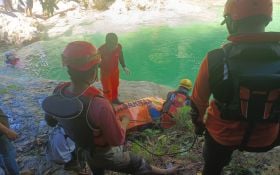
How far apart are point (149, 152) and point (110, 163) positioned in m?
0.95

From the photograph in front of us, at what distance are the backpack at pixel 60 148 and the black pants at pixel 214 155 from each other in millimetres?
1720

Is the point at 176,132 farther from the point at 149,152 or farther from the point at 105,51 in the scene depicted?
the point at 105,51

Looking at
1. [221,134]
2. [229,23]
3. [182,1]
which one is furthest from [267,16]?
[182,1]

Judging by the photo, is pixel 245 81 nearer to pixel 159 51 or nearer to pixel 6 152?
pixel 6 152

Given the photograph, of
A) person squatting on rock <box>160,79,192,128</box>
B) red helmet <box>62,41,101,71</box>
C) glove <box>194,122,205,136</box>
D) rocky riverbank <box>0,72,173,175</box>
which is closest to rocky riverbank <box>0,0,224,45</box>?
rocky riverbank <box>0,72,173,175</box>

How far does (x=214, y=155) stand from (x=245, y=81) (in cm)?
69

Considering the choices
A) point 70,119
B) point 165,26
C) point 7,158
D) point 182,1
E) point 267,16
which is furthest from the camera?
point 182,1

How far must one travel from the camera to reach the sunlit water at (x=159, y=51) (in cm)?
1166

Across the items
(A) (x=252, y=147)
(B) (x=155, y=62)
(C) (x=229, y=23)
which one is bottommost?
(B) (x=155, y=62)

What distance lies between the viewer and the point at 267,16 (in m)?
1.99

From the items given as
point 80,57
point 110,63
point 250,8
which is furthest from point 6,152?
point 110,63

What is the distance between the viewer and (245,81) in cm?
191

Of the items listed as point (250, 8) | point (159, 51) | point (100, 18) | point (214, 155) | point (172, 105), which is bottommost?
point (159, 51)

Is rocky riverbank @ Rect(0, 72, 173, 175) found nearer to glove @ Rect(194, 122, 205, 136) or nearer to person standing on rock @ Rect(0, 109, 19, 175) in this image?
person standing on rock @ Rect(0, 109, 19, 175)
